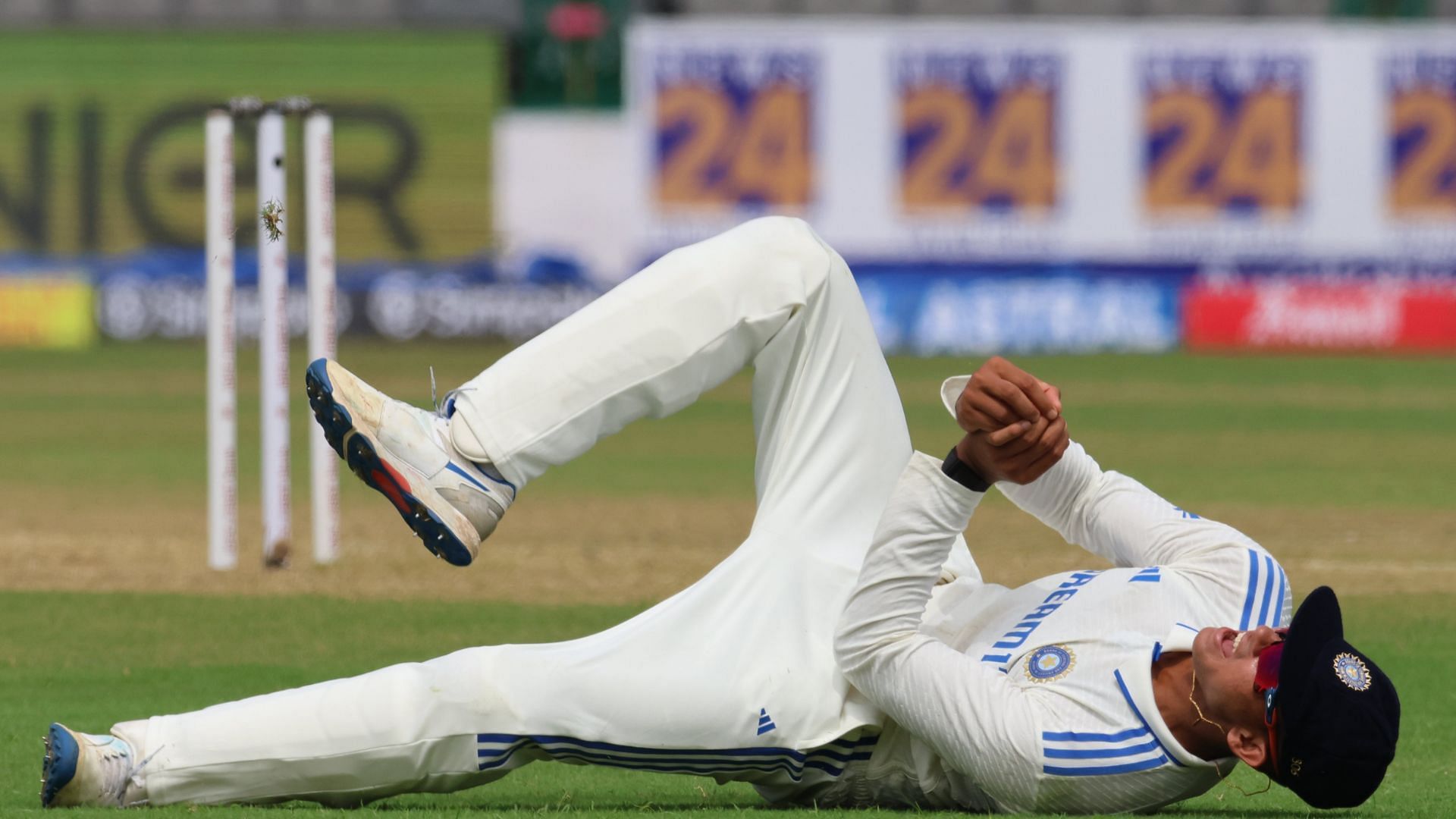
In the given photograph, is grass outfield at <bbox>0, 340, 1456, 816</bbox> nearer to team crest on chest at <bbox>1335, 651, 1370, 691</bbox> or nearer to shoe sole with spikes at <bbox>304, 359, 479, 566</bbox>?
shoe sole with spikes at <bbox>304, 359, 479, 566</bbox>

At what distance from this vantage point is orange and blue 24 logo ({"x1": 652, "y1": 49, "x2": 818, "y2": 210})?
2866 cm

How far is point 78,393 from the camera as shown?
840 inches

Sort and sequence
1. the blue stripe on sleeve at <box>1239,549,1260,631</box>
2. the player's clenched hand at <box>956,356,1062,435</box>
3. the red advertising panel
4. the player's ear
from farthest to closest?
the red advertising panel → the blue stripe on sleeve at <box>1239,549,1260,631</box> → the player's ear → the player's clenched hand at <box>956,356,1062,435</box>

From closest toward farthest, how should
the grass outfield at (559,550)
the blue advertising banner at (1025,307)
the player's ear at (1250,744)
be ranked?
1. the player's ear at (1250,744)
2. the grass outfield at (559,550)
3. the blue advertising banner at (1025,307)

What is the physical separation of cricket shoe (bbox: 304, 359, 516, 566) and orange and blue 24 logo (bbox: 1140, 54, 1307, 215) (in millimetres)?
25323

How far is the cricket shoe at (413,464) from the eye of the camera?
4.15m

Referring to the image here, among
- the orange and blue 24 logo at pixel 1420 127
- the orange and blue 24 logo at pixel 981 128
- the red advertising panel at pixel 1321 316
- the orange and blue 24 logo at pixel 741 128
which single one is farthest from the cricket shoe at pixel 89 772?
the orange and blue 24 logo at pixel 1420 127

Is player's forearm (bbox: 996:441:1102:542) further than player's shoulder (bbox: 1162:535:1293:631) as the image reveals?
Yes

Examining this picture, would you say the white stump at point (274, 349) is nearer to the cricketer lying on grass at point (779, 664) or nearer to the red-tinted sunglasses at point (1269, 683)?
the cricketer lying on grass at point (779, 664)

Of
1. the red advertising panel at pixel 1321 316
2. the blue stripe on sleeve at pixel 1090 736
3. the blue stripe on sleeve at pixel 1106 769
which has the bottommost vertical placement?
the red advertising panel at pixel 1321 316

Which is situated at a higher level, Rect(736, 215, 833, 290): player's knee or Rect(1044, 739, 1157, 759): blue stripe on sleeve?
Rect(736, 215, 833, 290): player's knee

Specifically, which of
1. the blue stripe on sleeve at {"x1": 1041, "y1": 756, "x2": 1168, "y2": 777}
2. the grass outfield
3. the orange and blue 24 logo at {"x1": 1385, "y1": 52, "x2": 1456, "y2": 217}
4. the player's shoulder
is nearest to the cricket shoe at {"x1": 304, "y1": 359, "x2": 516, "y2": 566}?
the grass outfield

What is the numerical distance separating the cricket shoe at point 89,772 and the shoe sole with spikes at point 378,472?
75 cm

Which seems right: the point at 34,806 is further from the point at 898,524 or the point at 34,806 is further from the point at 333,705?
the point at 898,524
